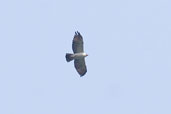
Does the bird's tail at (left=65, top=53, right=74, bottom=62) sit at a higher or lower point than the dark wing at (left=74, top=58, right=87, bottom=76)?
higher

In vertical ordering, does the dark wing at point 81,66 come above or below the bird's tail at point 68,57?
below

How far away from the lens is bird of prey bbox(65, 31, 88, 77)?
479ft

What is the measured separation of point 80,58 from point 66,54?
2.57 m

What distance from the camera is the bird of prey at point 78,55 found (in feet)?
479

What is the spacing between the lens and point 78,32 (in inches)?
5738

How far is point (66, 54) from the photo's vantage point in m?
146

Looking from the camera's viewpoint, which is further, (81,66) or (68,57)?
(81,66)

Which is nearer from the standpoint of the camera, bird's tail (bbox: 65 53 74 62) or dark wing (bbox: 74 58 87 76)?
bird's tail (bbox: 65 53 74 62)

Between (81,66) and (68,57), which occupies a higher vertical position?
Result: (68,57)

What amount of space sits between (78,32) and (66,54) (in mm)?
3444

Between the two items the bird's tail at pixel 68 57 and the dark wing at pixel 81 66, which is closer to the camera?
the bird's tail at pixel 68 57

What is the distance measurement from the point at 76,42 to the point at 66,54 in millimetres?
2151

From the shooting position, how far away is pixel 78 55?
14675 cm
